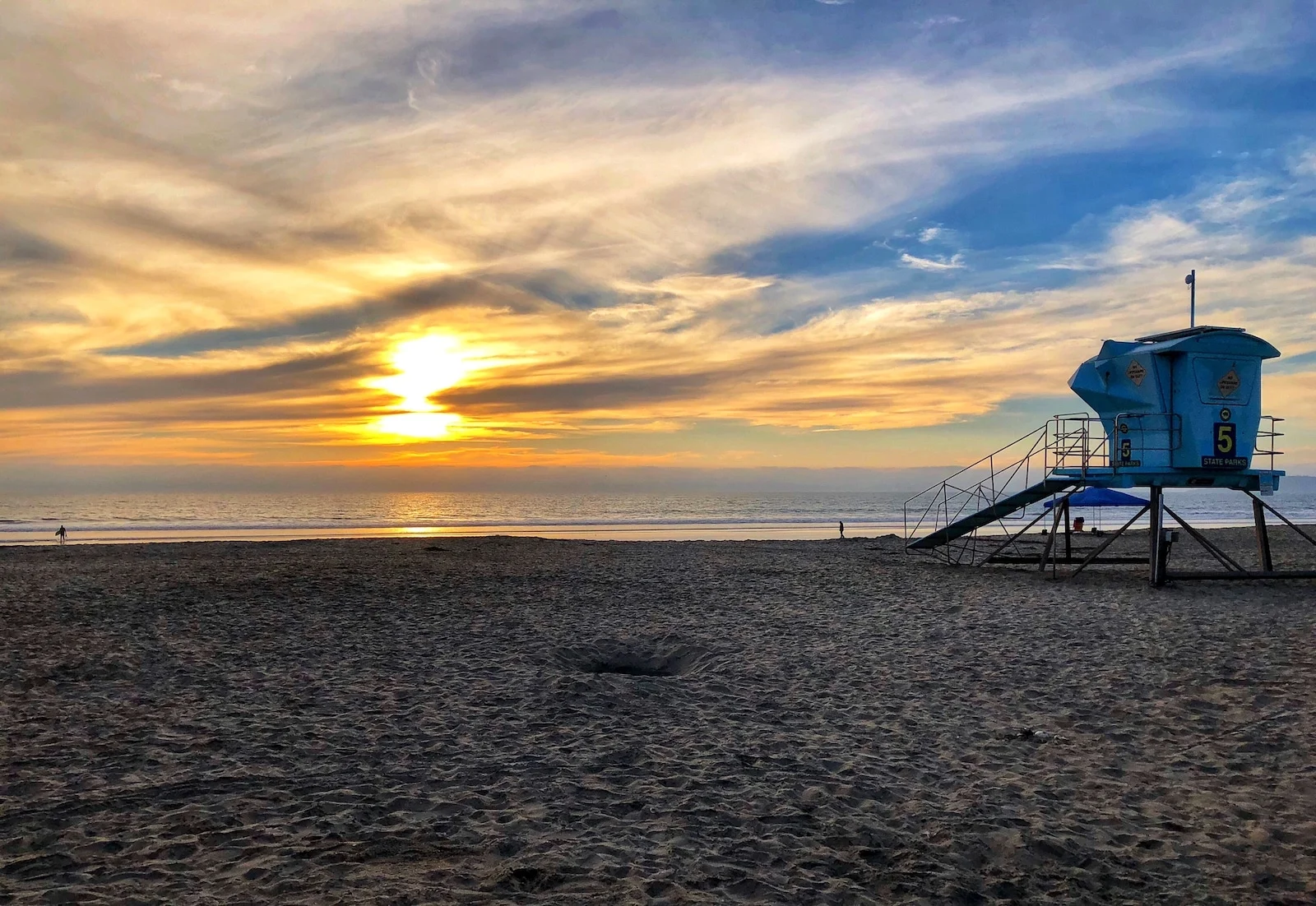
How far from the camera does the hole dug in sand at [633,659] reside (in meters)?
10.8

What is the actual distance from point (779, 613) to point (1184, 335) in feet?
34.5

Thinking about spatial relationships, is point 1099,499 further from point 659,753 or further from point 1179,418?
point 659,753

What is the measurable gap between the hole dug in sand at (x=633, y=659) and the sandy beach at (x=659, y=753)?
0.22 ft

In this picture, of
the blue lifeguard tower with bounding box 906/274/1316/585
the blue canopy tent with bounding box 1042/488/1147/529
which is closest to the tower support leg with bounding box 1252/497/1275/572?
the blue lifeguard tower with bounding box 906/274/1316/585

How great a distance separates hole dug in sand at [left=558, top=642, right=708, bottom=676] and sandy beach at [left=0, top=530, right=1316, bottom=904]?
0.22ft

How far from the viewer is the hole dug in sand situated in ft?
35.3

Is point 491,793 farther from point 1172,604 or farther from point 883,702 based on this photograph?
point 1172,604

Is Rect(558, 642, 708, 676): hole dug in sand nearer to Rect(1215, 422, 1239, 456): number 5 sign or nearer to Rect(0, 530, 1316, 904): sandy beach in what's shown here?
Rect(0, 530, 1316, 904): sandy beach

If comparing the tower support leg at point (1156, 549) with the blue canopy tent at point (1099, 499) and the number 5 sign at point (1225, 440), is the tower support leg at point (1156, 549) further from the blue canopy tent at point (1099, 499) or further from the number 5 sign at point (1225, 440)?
the blue canopy tent at point (1099, 499)

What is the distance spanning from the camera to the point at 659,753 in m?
7.04

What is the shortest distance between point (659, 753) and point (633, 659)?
4150 millimetres

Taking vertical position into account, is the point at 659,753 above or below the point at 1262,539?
below

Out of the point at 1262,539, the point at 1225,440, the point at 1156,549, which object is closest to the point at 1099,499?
the point at 1262,539

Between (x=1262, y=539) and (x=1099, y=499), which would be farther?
(x=1099, y=499)
